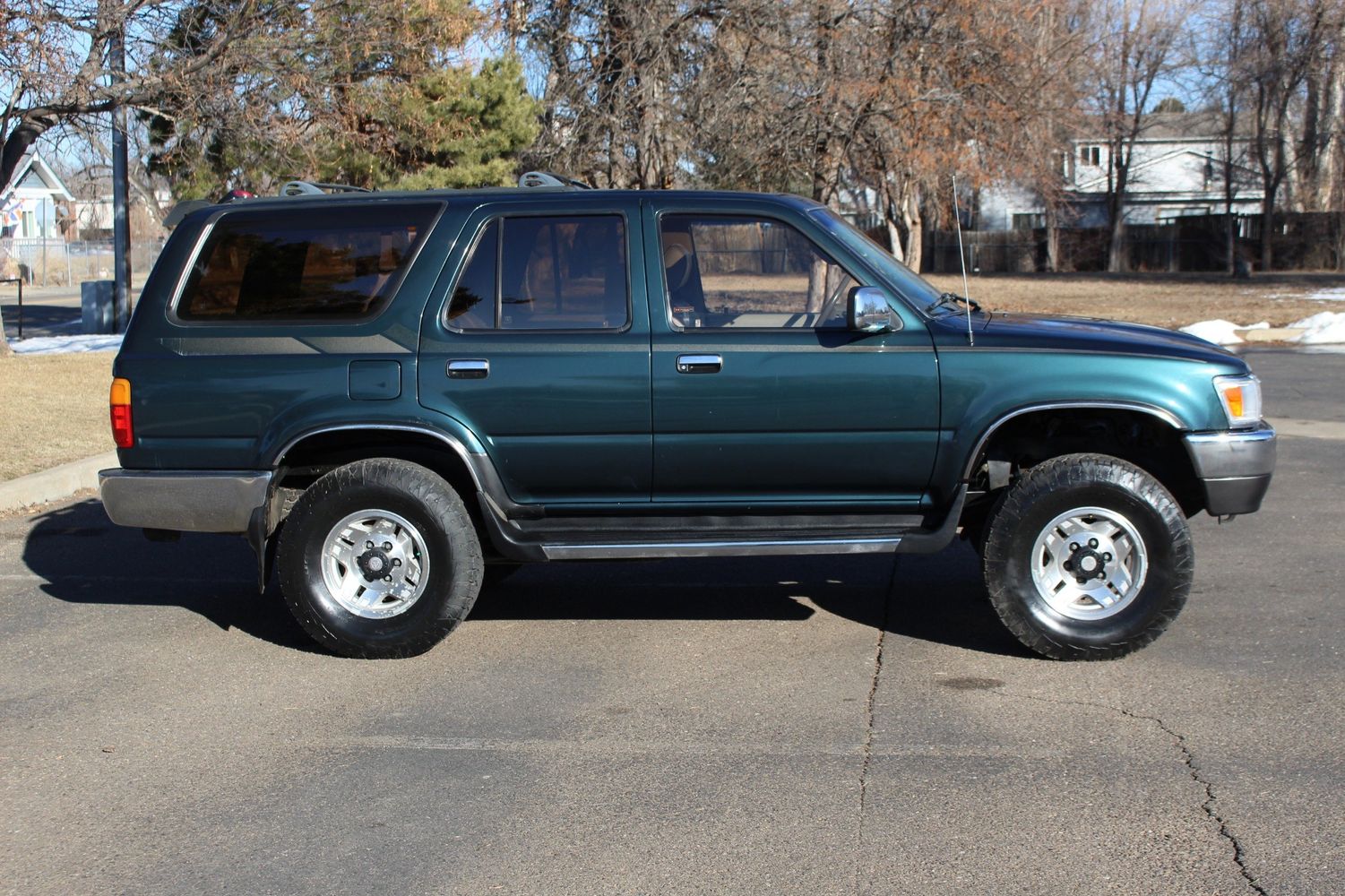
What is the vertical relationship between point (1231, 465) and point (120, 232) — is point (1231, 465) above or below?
below

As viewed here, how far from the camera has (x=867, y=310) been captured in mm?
5680

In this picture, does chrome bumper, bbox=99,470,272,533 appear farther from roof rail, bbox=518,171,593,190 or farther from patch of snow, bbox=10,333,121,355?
patch of snow, bbox=10,333,121,355

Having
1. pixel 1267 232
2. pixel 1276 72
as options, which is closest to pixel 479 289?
pixel 1276 72

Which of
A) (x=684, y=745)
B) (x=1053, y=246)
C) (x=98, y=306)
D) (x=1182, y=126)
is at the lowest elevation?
(x=684, y=745)

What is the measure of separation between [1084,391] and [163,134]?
16995 millimetres

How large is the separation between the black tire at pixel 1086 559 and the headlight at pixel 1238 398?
424 millimetres

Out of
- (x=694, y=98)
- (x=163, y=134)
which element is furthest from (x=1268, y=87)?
(x=163, y=134)

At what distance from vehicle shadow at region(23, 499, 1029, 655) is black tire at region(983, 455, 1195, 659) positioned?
281 mm

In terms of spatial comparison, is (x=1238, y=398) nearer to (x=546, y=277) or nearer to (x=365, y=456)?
(x=546, y=277)

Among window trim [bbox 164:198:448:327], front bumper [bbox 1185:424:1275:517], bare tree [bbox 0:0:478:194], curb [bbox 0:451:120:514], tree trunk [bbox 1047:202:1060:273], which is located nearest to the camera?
front bumper [bbox 1185:424:1275:517]

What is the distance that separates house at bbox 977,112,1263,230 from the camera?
61656 mm

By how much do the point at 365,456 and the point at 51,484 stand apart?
4.85 metres

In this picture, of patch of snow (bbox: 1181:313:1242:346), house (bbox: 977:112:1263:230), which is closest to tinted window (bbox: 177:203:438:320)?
patch of snow (bbox: 1181:313:1242:346)

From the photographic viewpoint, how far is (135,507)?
607 cm
